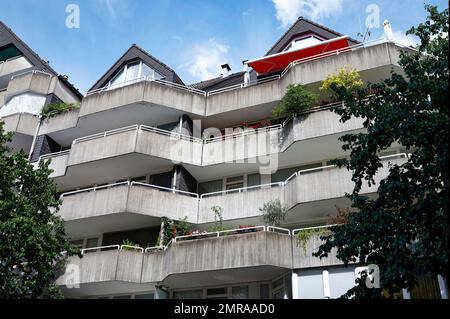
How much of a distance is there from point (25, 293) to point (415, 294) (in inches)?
440

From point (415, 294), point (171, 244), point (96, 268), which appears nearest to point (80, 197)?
point (96, 268)

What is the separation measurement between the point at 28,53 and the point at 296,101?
17.1m

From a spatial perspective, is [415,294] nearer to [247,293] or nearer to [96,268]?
[247,293]

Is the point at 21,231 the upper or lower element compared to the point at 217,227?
lower

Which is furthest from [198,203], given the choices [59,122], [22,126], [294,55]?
[22,126]

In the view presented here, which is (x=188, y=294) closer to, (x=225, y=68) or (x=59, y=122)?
(x=59, y=122)

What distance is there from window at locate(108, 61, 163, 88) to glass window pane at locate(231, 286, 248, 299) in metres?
12.1

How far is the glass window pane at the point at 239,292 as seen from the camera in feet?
55.6

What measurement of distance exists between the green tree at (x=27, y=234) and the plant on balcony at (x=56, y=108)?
729cm

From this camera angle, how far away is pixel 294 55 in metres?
22.9

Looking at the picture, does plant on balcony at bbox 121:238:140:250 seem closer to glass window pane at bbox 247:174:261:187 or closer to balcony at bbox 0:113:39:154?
glass window pane at bbox 247:174:261:187

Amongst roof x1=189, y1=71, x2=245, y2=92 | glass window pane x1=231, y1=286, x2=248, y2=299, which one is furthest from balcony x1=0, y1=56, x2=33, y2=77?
glass window pane x1=231, y1=286, x2=248, y2=299
